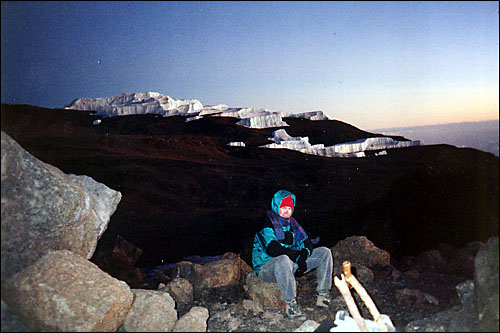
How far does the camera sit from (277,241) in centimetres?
363

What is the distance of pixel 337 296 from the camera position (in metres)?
3.92

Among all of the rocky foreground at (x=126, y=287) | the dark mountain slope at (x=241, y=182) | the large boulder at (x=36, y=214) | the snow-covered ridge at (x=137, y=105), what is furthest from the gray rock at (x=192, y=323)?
the snow-covered ridge at (x=137, y=105)

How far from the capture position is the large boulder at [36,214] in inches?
108

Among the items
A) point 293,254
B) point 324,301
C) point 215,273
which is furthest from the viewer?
point 215,273

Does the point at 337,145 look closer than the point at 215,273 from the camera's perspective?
No

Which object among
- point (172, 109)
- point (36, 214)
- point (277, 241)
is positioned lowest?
point (277, 241)

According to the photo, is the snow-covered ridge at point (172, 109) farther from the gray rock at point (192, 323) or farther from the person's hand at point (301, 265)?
the gray rock at point (192, 323)

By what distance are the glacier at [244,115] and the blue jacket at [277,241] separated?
3.13 meters

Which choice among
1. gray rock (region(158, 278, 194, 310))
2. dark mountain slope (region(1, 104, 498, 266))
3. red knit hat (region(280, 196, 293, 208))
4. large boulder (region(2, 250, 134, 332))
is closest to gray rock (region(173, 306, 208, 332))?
large boulder (region(2, 250, 134, 332))

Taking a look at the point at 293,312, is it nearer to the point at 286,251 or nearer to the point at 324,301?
the point at 324,301

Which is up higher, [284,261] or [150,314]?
[284,261]

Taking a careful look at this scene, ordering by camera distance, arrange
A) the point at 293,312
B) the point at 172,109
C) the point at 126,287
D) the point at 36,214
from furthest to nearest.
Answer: the point at 172,109 < the point at 293,312 < the point at 126,287 < the point at 36,214

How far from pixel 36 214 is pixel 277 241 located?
220cm

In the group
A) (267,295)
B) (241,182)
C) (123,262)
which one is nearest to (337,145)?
(241,182)
